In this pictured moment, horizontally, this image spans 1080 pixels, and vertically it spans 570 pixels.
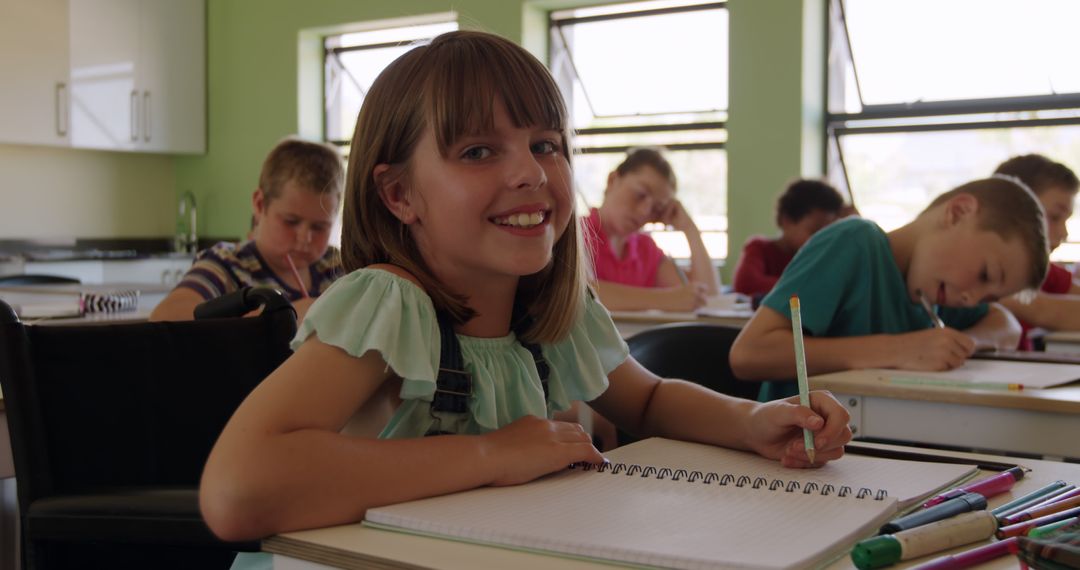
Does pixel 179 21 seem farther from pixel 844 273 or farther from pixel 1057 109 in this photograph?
pixel 844 273

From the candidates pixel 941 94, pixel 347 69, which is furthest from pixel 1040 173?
pixel 347 69

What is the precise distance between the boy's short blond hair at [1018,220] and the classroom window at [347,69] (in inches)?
197

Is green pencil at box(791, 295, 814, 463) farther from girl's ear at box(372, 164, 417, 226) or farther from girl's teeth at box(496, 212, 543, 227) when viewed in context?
girl's ear at box(372, 164, 417, 226)

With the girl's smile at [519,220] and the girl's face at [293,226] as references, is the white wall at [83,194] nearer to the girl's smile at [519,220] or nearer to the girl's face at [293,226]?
the girl's face at [293,226]

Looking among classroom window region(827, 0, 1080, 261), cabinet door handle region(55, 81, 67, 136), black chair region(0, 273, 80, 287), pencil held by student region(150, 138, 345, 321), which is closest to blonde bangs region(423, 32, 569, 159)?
pencil held by student region(150, 138, 345, 321)

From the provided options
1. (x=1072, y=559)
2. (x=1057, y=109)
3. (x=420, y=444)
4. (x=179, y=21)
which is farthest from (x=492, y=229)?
(x=179, y=21)

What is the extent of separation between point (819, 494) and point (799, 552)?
201mm

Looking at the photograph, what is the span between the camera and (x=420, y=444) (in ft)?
3.22

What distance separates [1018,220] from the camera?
80.7 inches

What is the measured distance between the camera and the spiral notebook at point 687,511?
2.54 feet

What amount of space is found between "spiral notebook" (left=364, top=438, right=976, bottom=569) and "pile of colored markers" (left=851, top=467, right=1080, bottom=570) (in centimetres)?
3

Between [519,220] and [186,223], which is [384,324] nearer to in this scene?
[519,220]

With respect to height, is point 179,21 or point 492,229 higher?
point 179,21

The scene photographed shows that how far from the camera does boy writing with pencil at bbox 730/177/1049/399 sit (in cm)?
203
